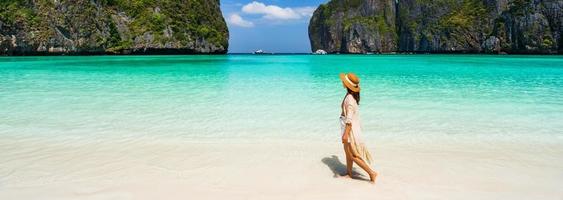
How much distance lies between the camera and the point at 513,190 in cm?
426

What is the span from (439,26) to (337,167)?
13926cm

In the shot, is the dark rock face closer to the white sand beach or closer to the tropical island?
the tropical island

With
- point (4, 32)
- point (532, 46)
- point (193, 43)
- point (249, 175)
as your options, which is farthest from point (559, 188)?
point (532, 46)

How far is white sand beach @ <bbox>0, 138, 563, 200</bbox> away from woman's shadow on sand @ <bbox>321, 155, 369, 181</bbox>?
0.01 metres

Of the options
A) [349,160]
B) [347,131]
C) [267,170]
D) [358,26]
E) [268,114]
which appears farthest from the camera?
[358,26]

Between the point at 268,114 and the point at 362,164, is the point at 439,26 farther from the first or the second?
the point at 362,164

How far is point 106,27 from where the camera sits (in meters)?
76.6

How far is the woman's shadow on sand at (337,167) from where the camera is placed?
186 inches

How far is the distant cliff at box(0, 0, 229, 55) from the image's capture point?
67.0 meters

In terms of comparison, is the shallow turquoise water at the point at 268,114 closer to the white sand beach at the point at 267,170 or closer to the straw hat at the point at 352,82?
the white sand beach at the point at 267,170

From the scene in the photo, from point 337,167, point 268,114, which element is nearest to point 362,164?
point 337,167

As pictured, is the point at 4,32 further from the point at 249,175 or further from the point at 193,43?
the point at 249,175

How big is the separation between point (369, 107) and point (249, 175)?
5888 millimetres

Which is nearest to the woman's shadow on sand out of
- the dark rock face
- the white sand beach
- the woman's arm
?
the white sand beach
